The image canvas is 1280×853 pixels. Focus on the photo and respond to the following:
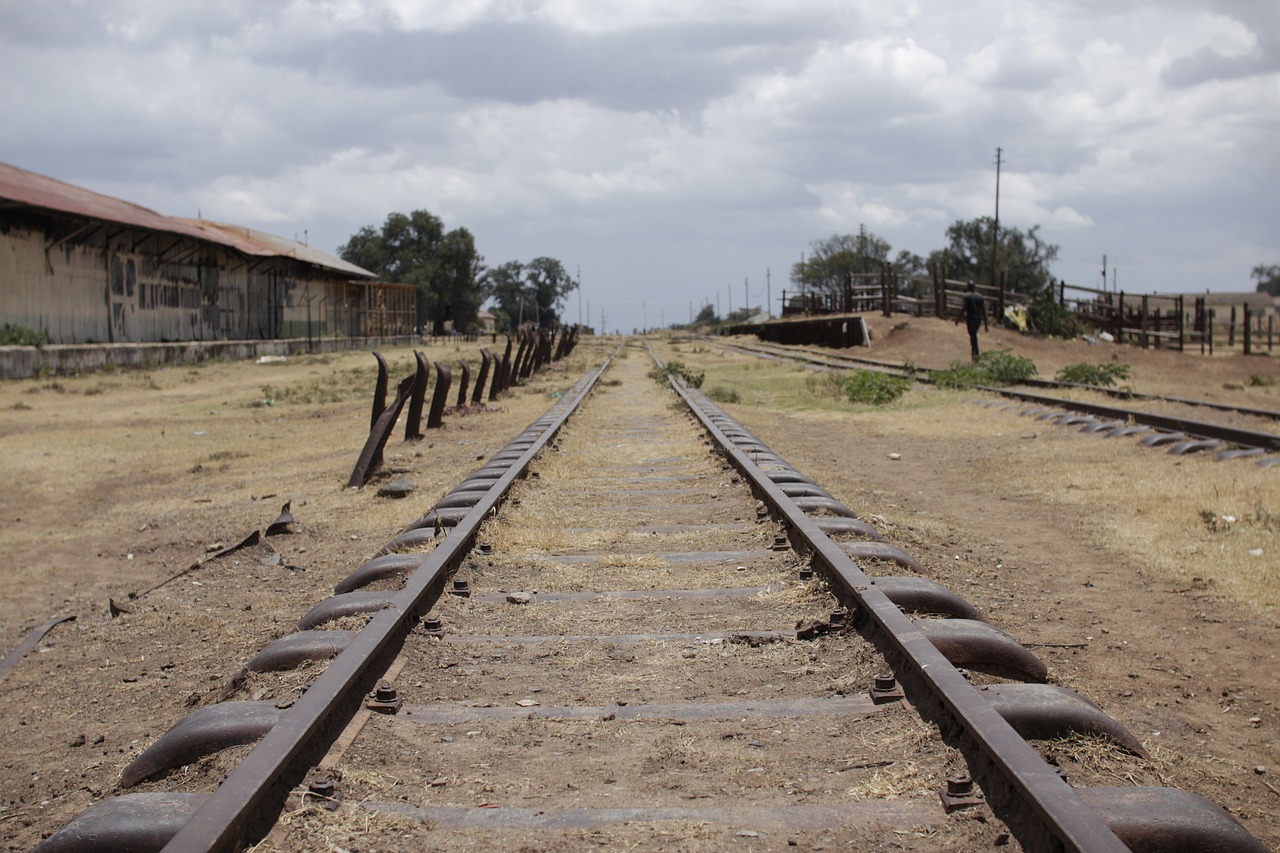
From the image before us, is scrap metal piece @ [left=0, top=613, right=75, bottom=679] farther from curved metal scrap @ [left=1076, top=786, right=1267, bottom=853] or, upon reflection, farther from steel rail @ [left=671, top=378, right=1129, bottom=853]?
curved metal scrap @ [left=1076, top=786, right=1267, bottom=853]

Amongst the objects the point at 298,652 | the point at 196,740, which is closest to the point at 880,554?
the point at 298,652

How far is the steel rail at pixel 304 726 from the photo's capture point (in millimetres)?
2408

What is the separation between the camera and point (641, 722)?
3.45 m

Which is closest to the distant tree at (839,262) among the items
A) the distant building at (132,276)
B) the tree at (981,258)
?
the tree at (981,258)

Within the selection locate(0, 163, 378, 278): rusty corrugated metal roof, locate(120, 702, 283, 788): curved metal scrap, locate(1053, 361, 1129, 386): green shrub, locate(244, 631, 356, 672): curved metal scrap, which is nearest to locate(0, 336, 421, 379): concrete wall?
locate(0, 163, 378, 278): rusty corrugated metal roof

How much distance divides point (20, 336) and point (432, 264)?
207ft

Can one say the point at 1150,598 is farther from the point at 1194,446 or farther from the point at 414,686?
the point at 1194,446

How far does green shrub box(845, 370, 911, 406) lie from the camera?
17203 mm

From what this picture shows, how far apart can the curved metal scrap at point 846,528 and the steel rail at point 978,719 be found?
315 millimetres

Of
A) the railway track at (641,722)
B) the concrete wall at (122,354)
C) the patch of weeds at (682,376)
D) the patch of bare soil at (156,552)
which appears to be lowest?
the patch of bare soil at (156,552)

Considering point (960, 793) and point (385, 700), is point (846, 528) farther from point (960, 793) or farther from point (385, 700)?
point (960, 793)

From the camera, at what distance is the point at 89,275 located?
29125 millimetres

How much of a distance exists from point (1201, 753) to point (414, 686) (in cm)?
254

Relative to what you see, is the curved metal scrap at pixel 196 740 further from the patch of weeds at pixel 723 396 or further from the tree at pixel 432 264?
the tree at pixel 432 264
